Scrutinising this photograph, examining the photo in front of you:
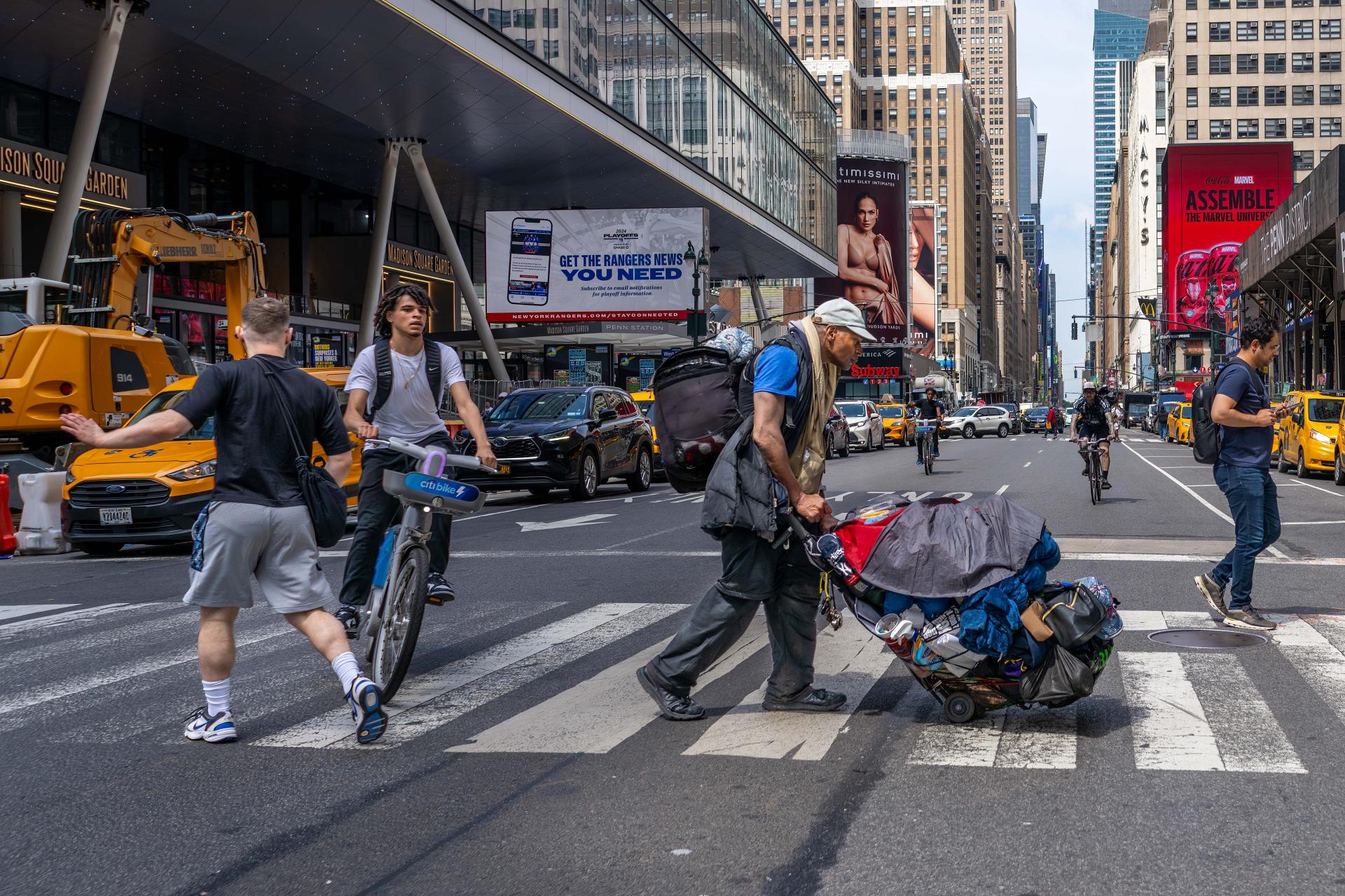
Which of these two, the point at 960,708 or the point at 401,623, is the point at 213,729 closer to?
the point at 401,623

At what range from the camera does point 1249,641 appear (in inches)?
290

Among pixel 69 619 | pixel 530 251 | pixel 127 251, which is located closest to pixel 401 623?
pixel 69 619

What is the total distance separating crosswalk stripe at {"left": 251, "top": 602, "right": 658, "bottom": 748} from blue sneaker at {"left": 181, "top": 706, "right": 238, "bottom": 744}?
0.38ft

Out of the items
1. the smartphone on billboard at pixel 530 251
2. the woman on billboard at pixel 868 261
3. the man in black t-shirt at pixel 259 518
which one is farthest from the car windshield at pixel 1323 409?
the woman on billboard at pixel 868 261

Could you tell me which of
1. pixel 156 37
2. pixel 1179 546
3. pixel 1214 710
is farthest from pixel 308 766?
pixel 156 37

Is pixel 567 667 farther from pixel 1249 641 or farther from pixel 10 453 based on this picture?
pixel 10 453

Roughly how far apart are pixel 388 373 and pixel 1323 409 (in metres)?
21.6

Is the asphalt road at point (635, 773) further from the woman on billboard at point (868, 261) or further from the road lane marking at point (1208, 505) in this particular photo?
the woman on billboard at point (868, 261)

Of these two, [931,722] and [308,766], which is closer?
[308,766]

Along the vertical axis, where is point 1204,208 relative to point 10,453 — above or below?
above

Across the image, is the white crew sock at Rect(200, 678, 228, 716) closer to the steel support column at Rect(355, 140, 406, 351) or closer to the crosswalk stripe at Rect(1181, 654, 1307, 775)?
the crosswalk stripe at Rect(1181, 654, 1307, 775)

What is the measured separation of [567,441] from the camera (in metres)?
18.9

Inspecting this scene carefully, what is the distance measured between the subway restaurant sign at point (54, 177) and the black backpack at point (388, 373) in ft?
64.9

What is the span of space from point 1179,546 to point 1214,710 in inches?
283
